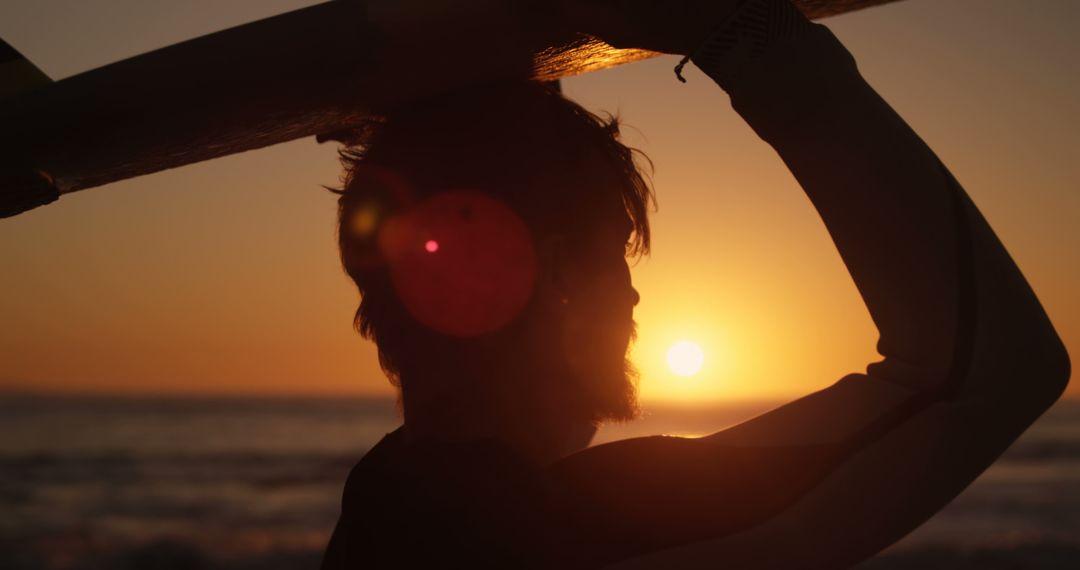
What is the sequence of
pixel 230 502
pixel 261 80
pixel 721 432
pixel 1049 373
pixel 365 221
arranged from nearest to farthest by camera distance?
pixel 1049 373 → pixel 721 432 → pixel 261 80 → pixel 365 221 → pixel 230 502

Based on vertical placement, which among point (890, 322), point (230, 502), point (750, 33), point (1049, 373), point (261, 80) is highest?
point (230, 502)

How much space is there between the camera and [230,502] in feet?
69.9

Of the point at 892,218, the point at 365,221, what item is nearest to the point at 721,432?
the point at 892,218

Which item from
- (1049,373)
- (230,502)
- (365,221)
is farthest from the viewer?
(230,502)

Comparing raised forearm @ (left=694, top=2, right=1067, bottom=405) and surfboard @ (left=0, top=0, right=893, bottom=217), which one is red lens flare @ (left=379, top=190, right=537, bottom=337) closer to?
surfboard @ (left=0, top=0, right=893, bottom=217)

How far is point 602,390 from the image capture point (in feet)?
5.29

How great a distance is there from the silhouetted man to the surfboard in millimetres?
116

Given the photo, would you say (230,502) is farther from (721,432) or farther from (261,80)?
(721,432)

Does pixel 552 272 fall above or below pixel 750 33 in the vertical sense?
below

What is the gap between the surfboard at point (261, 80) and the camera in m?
1.35

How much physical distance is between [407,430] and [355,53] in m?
0.64

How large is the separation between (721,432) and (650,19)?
24.0 inches

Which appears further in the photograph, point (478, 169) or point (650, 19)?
point (478, 169)

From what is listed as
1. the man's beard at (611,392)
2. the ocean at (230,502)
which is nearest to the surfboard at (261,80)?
the man's beard at (611,392)
